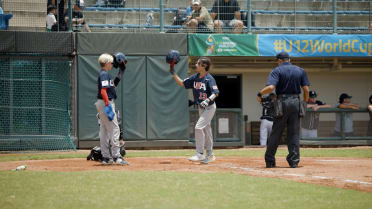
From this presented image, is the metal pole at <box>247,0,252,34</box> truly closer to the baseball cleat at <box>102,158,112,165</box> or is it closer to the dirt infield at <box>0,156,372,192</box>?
the dirt infield at <box>0,156,372,192</box>

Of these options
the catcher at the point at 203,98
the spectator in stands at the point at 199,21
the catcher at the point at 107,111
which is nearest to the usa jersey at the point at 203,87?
the catcher at the point at 203,98

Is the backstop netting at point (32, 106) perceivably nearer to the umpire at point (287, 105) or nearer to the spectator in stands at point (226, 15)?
the spectator in stands at point (226, 15)

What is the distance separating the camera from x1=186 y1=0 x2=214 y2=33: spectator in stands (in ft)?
62.0

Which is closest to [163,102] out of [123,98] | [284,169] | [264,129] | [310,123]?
[123,98]

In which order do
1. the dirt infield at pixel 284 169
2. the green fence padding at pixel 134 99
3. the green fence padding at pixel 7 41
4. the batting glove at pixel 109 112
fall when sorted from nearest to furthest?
the dirt infield at pixel 284 169 < the batting glove at pixel 109 112 < the green fence padding at pixel 7 41 < the green fence padding at pixel 134 99

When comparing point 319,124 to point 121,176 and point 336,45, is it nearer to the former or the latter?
point 336,45

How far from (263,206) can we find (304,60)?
49.0ft

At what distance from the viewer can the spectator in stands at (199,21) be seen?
62.0ft

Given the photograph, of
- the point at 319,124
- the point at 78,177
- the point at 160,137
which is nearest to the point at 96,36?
the point at 160,137

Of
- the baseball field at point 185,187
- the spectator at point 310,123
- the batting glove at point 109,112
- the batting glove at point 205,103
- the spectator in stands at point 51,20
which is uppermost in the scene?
Answer: the spectator in stands at point 51,20

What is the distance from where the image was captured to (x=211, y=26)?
19.2 m

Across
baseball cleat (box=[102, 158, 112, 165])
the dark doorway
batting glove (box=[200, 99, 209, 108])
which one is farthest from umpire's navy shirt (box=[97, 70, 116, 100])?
the dark doorway

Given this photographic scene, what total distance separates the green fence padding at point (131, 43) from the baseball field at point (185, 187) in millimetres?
7585

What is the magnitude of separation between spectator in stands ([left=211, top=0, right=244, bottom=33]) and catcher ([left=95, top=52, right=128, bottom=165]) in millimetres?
8697
